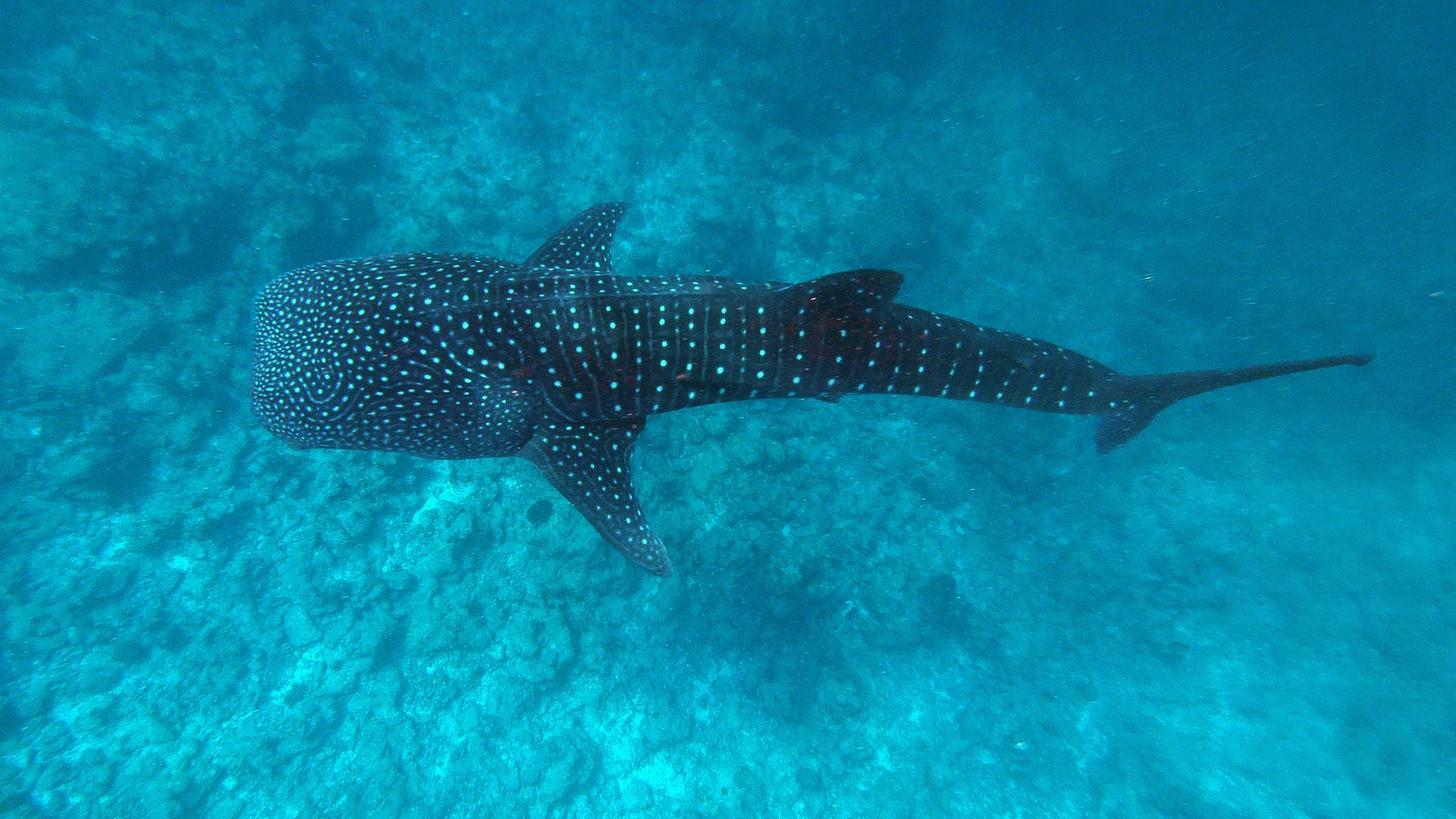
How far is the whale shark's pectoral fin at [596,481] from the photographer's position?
17.5ft

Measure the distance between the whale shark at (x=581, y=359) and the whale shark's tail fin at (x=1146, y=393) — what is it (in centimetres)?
4

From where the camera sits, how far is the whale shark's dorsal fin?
664cm

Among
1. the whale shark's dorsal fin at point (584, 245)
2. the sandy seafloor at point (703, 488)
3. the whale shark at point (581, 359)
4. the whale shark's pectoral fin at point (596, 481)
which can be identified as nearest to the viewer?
the whale shark at point (581, 359)

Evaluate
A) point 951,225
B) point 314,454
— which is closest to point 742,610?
point 314,454

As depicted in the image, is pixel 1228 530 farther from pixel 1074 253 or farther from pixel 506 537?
pixel 506 537

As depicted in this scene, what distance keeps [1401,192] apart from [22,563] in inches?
1670

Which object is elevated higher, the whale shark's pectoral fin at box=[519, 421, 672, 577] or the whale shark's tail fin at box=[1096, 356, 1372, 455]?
the whale shark's pectoral fin at box=[519, 421, 672, 577]

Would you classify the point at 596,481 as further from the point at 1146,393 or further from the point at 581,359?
the point at 1146,393

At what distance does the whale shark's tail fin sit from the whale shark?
0.04 metres

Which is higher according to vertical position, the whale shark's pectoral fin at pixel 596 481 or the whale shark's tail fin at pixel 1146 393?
the whale shark's pectoral fin at pixel 596 481

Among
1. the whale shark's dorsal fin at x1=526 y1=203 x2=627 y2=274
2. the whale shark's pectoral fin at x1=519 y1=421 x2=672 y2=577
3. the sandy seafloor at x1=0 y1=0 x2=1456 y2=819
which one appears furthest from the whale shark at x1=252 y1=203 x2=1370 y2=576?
the sandy seafloor at x1=0 y1=0 x2=1456 y2=819

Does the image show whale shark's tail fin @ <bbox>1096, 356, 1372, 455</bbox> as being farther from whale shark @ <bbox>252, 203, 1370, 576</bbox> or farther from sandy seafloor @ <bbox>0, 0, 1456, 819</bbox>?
sandy seafloor @ <bbox>0, 0, 1456, 819</bbox>

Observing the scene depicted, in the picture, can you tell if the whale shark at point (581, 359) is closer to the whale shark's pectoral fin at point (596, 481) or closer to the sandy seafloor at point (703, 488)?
the whale shark's pectoral fin at point (596, 481)

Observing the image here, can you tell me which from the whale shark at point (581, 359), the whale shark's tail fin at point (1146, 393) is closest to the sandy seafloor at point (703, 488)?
the whale shark at point (581, 359)
